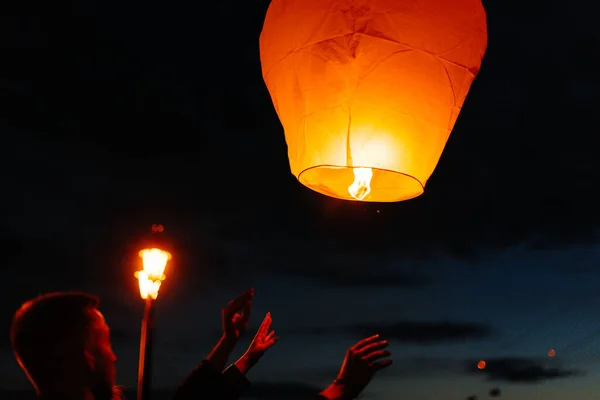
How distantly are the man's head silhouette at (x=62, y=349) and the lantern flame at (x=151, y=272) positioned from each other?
5044 millimetres

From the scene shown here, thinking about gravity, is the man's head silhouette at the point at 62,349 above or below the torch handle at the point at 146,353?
below

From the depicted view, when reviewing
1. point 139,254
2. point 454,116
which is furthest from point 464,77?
point 139,254

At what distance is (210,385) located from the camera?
7.59 ft

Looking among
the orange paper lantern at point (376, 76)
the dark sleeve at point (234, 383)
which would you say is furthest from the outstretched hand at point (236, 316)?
the orange paper lantern at point (376, 76)

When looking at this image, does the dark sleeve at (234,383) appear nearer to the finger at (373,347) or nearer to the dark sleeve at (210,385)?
the dark sleeve at (210,385)

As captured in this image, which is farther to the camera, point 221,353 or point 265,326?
point 265,326

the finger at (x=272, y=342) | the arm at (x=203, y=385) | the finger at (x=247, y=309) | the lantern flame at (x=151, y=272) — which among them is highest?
the lantern flame at (x=151, y=272)

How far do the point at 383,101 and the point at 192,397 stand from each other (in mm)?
1410

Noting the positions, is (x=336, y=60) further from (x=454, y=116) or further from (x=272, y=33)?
(x=454, y=116)

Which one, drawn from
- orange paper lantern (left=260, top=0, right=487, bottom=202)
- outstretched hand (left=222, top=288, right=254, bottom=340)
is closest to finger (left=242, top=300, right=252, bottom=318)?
outstretched hand (left=222, top=288, right=254, bottom=340)

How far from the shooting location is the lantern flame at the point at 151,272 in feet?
23.3

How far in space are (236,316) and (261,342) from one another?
0.25m

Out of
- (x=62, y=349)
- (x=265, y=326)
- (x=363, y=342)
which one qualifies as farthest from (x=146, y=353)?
(x=363, y=342)

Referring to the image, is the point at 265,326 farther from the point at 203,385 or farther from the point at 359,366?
the point at 359,366
